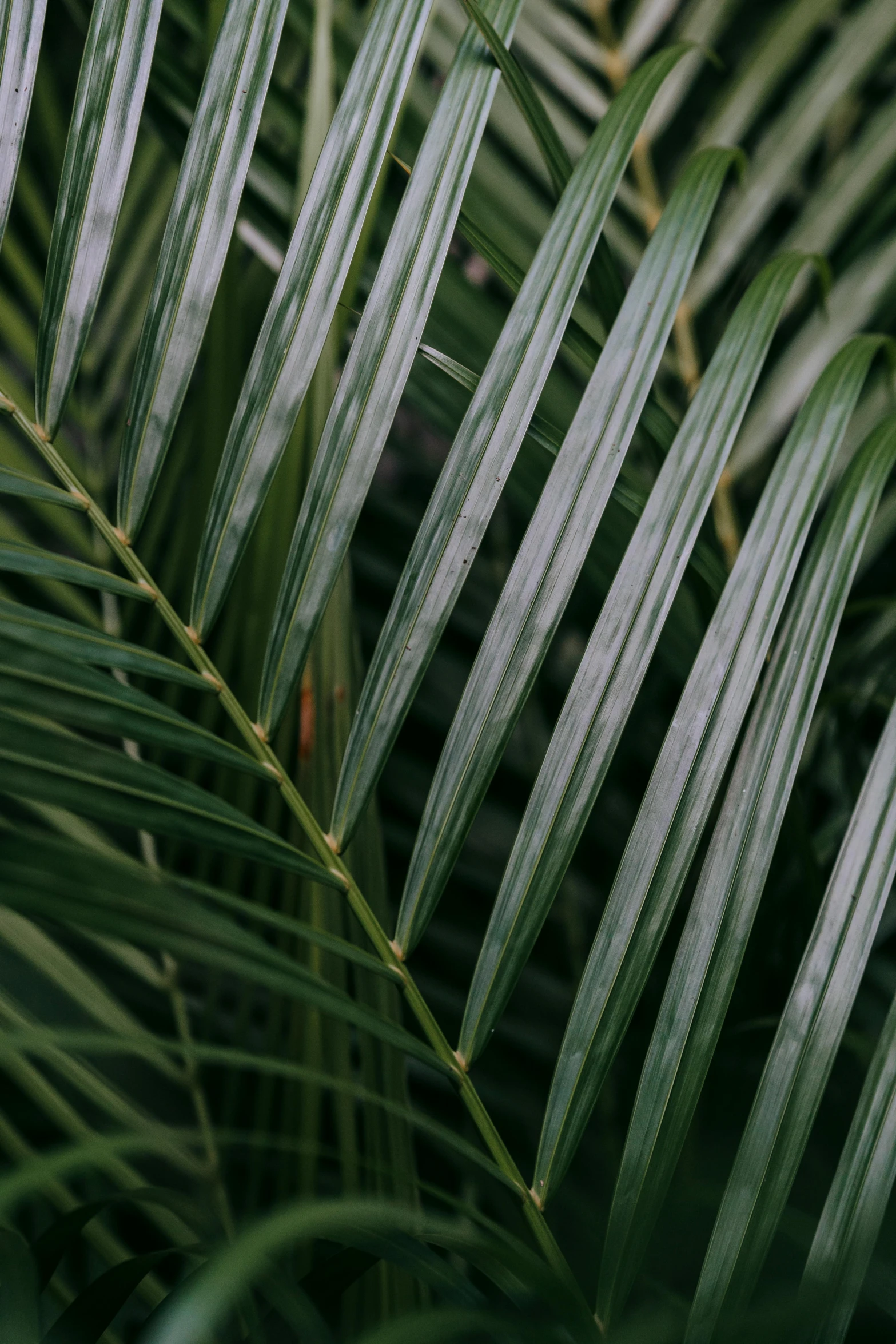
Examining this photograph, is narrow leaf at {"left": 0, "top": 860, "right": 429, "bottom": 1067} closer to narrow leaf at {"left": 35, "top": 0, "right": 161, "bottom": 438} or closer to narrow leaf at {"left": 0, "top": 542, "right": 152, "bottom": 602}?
narrow leaf at {"left": 0, "top": 542, "right": 152, "bottom": 602}

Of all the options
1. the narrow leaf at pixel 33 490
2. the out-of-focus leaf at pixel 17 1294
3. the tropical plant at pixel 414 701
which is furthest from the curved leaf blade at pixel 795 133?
the out-of-focus leaf at pixel 17 1294

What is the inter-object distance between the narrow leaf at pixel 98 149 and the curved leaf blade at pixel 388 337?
0.10 m

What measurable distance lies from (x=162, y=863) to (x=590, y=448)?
401mm

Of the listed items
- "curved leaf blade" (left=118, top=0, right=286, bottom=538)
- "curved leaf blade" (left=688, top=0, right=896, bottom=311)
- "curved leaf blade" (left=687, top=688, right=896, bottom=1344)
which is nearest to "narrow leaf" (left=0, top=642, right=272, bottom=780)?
"curved leaf blade" (left=118, top=0, right=286, bottom=538)

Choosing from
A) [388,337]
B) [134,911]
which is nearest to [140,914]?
[134,911]

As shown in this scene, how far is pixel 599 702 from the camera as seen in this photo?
0.32 m

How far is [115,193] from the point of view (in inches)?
13.1

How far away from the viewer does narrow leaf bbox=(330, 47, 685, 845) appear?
0.32 m

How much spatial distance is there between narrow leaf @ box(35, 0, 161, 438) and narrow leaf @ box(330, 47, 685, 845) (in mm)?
151

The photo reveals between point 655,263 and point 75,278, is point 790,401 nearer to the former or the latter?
point 655,263

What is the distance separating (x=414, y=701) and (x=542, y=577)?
10 centimetres

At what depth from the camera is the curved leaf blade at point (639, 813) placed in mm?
316

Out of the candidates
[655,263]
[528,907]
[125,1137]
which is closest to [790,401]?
[655,263]

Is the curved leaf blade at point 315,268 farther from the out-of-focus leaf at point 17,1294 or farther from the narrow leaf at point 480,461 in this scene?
the out-of-focus leaf at point 17,1294
